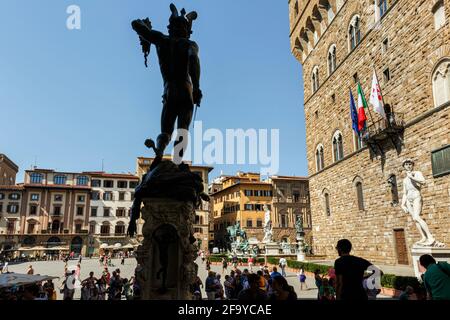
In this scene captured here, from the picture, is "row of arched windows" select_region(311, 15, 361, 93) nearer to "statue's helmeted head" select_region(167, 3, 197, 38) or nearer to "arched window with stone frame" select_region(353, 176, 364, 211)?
"arched window with stone frame" select_region(353, 176, 364, 211)

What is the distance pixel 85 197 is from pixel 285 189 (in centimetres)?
3309

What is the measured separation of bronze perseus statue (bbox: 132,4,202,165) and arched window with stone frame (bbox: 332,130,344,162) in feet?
65.1

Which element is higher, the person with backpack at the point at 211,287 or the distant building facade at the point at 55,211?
the distant building facade at the point at 55,211

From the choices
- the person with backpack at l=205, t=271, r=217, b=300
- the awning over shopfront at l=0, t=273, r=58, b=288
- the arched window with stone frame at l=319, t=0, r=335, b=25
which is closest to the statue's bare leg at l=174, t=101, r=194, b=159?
the person with backpack at l=205, t=271, r=217, b=300

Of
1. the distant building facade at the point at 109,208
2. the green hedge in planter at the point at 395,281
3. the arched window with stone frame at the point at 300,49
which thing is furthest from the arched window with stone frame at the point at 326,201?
the distant building facade at the point at 109,208

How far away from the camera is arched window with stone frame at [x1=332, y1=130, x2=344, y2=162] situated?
76.0 ft

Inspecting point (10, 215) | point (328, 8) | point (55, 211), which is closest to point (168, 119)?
point (328, 8)

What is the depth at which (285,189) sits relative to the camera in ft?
181

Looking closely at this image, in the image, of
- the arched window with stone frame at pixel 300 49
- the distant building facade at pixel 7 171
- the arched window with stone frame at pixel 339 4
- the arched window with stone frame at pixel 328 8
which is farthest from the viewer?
the distant building facade at pixel 7 171

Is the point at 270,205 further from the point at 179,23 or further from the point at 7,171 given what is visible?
the point at 179,23

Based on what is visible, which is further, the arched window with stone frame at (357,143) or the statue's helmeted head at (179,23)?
the arched window with stone frame at (357,143)

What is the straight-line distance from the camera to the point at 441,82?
14258 mm

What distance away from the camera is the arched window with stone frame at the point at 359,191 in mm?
20297

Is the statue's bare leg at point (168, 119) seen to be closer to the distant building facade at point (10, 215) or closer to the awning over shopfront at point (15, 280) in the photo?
the awning over shopfront at point (15, 280)
